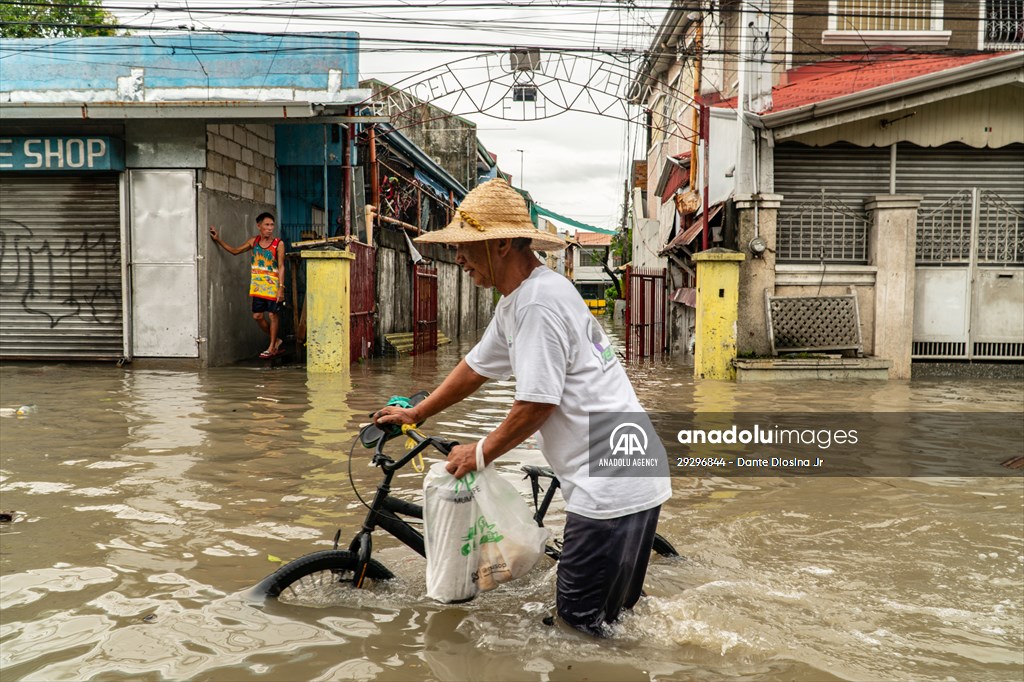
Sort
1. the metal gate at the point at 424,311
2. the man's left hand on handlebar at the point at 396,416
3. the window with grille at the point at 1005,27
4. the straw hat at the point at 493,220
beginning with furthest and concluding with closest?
1. the metal gate at the point at 424,311
2. the window with grille at the point at 1005,27
3. the man's left hand on handlebar at the point at 396,416
4. the straw hat at the point at 493,220

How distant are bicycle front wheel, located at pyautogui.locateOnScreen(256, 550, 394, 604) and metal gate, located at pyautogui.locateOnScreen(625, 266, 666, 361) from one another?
12.9m

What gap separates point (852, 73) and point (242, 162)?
412 inches

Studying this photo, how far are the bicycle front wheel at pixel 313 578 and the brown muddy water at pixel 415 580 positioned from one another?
0.20 feet

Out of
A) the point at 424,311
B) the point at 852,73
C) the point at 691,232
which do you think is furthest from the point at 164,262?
the point at 852,73

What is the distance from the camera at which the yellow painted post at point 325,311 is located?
12531 mm

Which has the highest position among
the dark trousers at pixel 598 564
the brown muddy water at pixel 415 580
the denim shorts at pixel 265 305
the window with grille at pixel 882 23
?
the window with grille at pixel 882 23

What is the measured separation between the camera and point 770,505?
5801 mm

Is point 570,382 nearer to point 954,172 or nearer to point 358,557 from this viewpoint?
point 358,557

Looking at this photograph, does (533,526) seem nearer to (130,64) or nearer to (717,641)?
(717,641)

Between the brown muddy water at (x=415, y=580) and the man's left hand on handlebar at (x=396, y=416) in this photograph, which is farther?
the man's left hand on handlebar at (x=396, y=416)

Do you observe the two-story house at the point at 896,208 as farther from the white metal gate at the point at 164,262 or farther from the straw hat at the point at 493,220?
the straw hat at the point at 493,220

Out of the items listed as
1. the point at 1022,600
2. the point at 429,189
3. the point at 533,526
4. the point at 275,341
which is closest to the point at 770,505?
the point at 1022,600

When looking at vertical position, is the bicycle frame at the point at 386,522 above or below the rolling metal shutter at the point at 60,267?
below

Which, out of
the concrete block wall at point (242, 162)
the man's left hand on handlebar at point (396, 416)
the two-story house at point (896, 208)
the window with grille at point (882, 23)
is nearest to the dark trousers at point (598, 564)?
the man's left hand on handlebar at point (396, 416)
